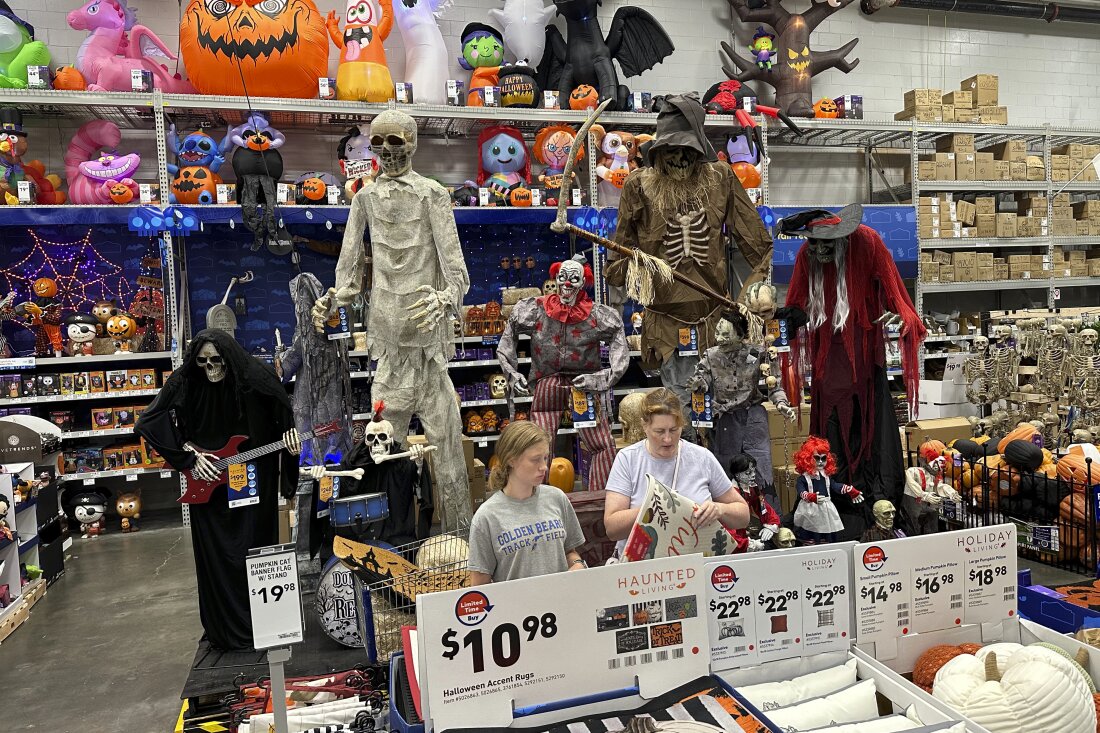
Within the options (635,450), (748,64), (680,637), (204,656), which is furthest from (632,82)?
(680,637)

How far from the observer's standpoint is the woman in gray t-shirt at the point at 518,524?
240cm

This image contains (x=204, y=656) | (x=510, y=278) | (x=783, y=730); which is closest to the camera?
(x=783, y=730)

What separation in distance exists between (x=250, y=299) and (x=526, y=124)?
295cm

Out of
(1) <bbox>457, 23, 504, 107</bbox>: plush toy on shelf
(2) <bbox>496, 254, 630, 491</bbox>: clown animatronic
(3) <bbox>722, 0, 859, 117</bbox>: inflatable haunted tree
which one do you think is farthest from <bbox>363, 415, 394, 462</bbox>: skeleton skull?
(3) <bbox>722, 0, 859, 117</bbox>: inflatable haunted tree

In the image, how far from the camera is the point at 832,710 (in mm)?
1818

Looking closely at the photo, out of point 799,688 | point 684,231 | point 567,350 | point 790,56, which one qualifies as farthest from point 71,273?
point 790,56

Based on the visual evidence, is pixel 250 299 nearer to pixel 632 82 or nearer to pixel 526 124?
pixel 526 124

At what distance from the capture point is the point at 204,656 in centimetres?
351

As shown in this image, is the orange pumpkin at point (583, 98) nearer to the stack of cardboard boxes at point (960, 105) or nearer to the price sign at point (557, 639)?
the stack of cardboard boxes at point (960, 105)

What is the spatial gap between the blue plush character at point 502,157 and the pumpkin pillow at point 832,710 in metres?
5.45

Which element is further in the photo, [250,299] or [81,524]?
[250,299]

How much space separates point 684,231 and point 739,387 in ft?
3.02

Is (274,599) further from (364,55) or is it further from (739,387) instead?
(364,55)

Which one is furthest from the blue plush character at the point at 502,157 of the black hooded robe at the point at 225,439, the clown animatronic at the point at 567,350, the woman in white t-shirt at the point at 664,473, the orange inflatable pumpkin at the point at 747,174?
the woman in white t-shirt at the point at 664,473
